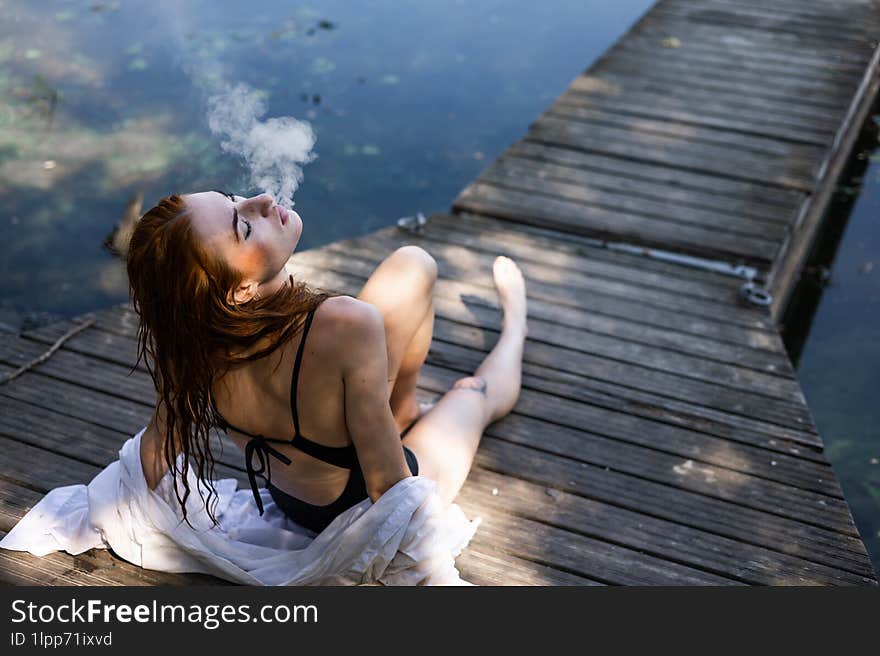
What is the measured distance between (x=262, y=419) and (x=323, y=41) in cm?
656

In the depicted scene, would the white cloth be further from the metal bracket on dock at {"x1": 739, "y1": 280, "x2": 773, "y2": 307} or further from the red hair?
the metal bracket on dock at {"x1": 739, "y1": 280, "x2": 773, "y2": 307}

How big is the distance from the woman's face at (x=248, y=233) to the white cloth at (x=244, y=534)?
0.59m

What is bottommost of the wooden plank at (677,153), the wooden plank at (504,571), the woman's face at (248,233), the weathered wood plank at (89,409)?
the weathered wood plank at (89,409)

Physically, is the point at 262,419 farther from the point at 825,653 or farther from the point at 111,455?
the point at 825,653

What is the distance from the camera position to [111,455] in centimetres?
275

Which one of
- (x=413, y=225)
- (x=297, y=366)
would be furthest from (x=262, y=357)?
(x=413, y=225)

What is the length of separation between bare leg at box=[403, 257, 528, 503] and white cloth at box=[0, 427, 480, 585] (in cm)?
15

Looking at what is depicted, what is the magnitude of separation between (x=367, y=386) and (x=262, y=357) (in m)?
0.24

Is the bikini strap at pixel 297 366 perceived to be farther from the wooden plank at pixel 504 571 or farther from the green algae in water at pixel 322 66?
the green algae in water at pixel 322 66

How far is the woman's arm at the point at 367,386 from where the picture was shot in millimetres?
1851

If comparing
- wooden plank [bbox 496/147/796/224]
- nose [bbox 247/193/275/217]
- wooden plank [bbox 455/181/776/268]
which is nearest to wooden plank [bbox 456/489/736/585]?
nose [bbox 247/193/275/217]

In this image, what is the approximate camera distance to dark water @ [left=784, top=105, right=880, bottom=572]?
4.14 meters

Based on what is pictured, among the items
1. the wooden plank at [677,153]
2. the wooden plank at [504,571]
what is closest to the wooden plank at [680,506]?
the wooden plank at [504,571]

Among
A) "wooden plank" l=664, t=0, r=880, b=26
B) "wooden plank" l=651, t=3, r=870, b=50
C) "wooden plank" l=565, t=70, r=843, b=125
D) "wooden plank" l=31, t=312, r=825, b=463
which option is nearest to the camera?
"wooden plank" l=31, t=312, r=825, b=463
